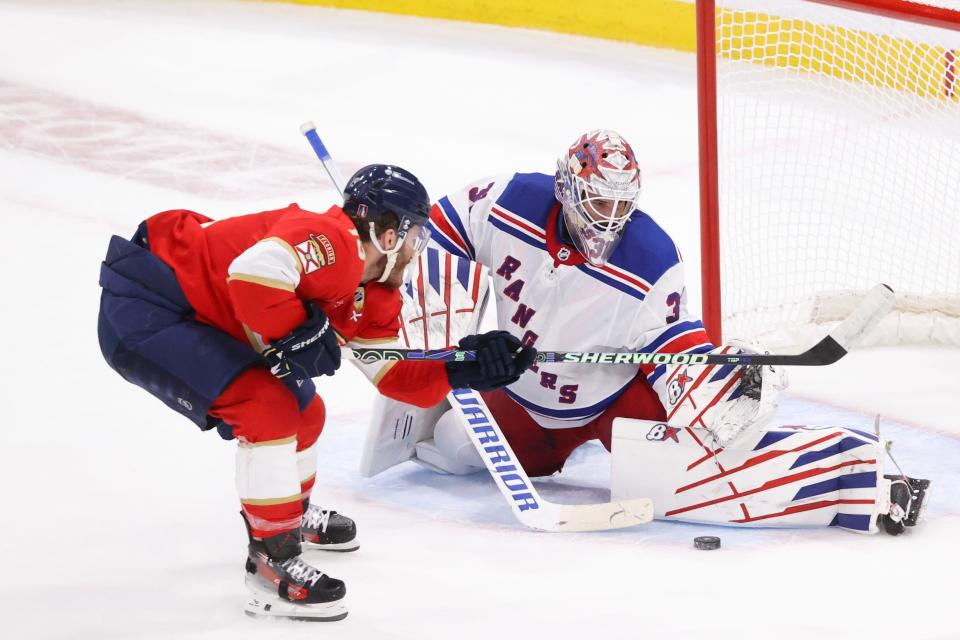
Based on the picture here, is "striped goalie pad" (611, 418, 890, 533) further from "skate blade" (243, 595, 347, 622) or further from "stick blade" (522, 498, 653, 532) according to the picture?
"skate blade" (243, 595, 347, 622)

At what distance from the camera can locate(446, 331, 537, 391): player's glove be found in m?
2.81

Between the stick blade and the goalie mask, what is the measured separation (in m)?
0.58

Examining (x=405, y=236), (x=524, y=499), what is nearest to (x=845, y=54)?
(x=524, y=499)

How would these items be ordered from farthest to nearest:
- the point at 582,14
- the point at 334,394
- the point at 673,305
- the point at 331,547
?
the point at 582,14
the point at 334,394
the point at 673,305
the point at 331,547

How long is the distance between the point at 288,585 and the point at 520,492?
737 mm

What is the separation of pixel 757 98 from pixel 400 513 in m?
2.21

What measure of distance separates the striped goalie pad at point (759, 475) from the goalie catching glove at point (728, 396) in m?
0.07

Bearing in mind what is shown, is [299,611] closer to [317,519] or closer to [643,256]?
[317,519]

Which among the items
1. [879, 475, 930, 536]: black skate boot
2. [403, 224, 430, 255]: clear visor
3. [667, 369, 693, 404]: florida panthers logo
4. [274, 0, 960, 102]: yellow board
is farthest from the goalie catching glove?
[274, 0, 960, 102]: yellow board

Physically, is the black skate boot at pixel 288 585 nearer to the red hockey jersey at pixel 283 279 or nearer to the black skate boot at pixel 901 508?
the red hockey jersey at pixel 283 279

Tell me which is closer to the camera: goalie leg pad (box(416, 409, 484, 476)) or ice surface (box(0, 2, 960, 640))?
ice surface (box(0, 2, 960, 640))

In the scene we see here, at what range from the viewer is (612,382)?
338 cm

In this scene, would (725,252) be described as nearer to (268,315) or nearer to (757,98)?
(757,98)

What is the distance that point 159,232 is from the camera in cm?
276
